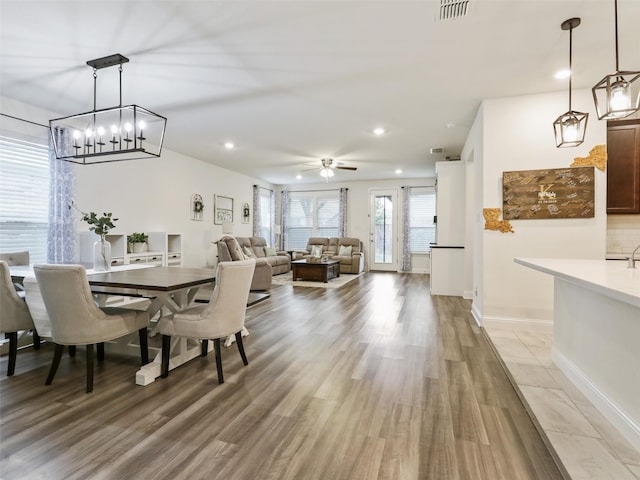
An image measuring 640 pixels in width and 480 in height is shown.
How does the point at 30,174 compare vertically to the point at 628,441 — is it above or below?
above

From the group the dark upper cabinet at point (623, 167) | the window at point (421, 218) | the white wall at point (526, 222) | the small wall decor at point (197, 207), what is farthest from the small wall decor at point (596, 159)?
the small wall decor at point (197, 207)

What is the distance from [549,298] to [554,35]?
268cm

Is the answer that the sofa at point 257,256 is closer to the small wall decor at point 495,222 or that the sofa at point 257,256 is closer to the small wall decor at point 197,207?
the small wall decor at point 197,207

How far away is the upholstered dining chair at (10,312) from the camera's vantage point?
266 centimetres

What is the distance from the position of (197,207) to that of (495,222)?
5.84m

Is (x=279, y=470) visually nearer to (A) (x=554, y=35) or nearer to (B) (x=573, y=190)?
(A) (x=554, y=35)

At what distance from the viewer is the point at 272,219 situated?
10.7 m

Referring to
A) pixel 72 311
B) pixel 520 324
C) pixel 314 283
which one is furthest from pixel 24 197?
pixel 520 324

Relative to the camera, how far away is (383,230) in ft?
32.3

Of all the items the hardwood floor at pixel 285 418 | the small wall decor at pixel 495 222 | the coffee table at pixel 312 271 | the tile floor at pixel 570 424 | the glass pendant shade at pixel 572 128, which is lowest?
the hardwood floor at pixel 285 418

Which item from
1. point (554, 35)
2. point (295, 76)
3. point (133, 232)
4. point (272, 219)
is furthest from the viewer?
point (272, 219)

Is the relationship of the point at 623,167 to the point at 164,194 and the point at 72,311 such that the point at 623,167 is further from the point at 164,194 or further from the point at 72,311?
the point at 164,194

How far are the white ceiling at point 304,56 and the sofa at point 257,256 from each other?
1.98 metres

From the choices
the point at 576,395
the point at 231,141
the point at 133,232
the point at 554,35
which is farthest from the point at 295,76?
the point at 133,232
